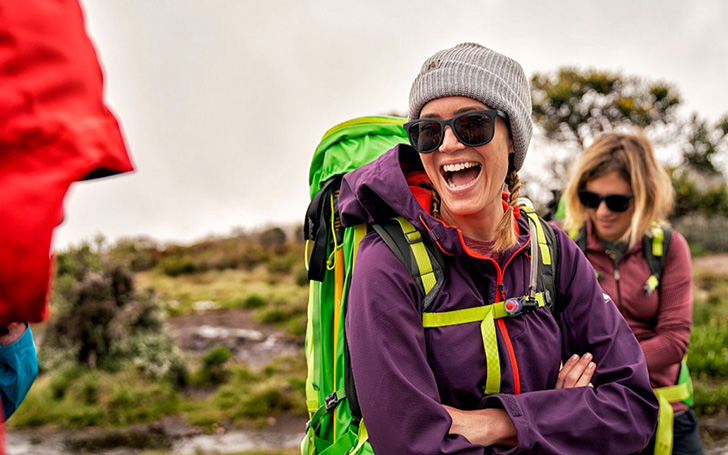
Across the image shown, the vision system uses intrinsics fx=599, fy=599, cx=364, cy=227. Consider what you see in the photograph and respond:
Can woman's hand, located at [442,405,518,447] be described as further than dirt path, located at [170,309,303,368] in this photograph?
No

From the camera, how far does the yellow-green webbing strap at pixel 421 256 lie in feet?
6.79

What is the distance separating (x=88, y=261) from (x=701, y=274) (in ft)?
42.2

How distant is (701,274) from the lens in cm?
1364

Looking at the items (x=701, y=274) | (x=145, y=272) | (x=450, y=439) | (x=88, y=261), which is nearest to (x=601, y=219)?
(x=450, y=439)

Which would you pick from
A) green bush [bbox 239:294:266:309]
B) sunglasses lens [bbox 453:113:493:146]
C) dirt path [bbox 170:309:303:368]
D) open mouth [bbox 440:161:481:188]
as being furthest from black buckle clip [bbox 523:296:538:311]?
green bush [bbox 239:294:266:309]

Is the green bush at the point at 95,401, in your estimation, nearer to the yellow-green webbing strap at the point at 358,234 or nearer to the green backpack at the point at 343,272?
the green backpack at the point at 343,272

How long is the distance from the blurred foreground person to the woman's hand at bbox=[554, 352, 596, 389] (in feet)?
5.80

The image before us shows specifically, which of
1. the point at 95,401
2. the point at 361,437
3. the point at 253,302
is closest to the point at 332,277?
the point at 361,437

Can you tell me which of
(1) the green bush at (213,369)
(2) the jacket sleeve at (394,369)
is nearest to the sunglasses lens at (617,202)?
(2) the jacket sleeve at (394,369)

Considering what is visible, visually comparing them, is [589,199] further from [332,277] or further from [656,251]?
[332,277]

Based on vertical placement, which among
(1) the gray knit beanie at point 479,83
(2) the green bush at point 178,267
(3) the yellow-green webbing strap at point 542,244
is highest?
(1) the gray knit beanie at point 479,83

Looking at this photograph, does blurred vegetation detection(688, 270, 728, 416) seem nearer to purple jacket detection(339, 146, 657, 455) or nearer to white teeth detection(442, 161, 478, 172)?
purple jacket detection(339, 146, 657, 455)

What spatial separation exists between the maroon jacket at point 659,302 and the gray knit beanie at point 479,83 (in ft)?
4.62

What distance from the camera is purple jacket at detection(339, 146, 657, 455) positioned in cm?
195
